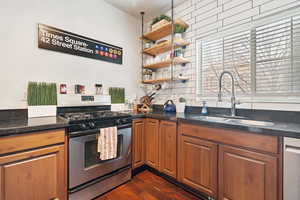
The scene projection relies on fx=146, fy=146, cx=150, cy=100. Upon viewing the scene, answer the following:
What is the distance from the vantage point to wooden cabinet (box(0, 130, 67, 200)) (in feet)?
3.72

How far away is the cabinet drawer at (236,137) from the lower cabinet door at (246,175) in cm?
6

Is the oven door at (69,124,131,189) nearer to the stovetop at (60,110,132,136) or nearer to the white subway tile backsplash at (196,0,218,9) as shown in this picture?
the stovetop at (60,110,132,136)

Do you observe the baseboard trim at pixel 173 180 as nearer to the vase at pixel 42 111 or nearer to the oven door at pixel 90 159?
the oven door at pixel 90 159

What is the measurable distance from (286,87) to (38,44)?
289 centimetres

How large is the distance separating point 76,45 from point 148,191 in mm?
2219

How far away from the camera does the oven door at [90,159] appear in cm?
149

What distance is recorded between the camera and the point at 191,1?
2326mm

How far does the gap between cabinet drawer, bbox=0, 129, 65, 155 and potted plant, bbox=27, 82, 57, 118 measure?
0.61 meters

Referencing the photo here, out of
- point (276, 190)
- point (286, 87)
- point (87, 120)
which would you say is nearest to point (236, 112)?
point (286, 87)

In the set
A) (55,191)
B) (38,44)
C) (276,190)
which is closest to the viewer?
(276,190)

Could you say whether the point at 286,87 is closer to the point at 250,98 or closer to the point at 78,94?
the point at 250,98

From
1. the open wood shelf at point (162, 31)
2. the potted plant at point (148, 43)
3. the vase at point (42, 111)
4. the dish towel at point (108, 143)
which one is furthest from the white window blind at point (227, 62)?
the vase at point (42, 111)

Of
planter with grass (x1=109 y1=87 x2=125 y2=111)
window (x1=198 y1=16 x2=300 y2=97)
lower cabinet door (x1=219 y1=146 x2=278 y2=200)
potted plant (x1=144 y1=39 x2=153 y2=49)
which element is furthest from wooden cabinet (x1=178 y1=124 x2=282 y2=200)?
potted plant (x1=144 y1=39 x2=153 y2=49)

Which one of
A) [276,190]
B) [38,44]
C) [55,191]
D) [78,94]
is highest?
[38,44]
